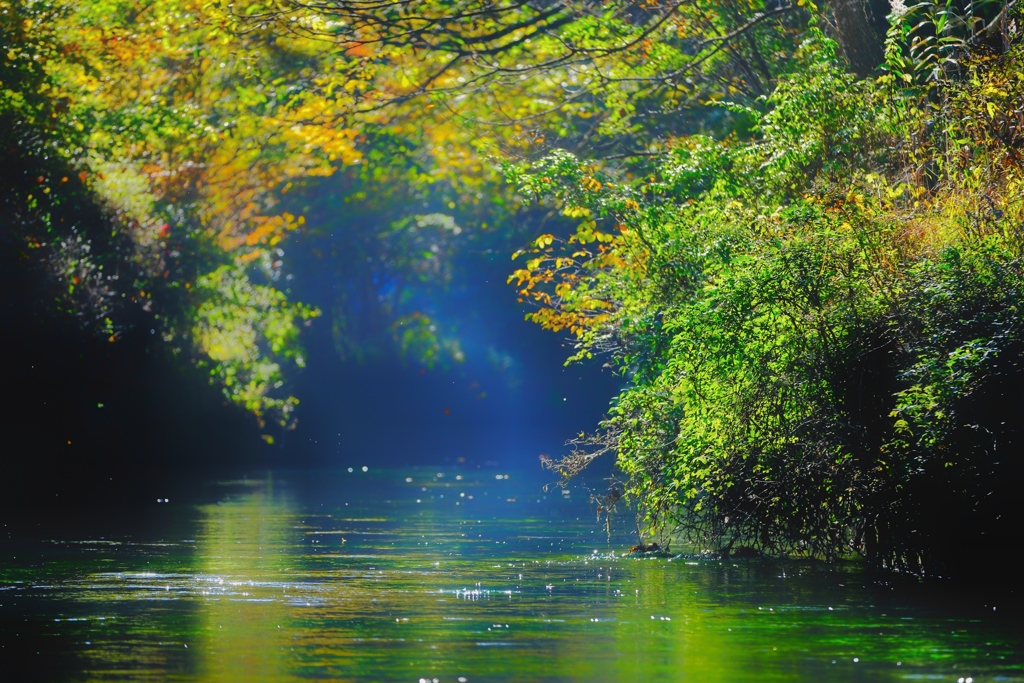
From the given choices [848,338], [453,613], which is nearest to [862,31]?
[848,338]

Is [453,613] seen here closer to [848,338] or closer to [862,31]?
[848,338]

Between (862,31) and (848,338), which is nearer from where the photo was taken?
(848,338)

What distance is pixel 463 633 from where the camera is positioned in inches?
461

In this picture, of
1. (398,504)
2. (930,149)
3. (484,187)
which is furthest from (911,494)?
(484,187)

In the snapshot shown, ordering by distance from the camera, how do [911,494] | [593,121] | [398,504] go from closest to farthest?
[911,494] < [398,504] < [593,121]

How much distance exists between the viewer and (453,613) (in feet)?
42.1

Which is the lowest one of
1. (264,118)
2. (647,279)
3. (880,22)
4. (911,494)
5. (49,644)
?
(49,644)

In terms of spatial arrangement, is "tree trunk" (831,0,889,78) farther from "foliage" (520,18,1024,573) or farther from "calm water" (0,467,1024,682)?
"calm water" (0,467,1024,682)

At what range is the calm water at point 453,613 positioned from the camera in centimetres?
1024

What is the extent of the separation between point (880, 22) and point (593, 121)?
31.9 feet

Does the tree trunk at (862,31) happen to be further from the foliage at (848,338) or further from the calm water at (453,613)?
the calm water at (453,613)

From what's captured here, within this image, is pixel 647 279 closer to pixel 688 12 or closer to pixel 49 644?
pixel 688 12

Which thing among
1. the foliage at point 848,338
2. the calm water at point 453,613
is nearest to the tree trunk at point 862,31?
the foliage at point 848,338

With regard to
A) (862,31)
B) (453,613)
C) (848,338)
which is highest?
(862,31)
